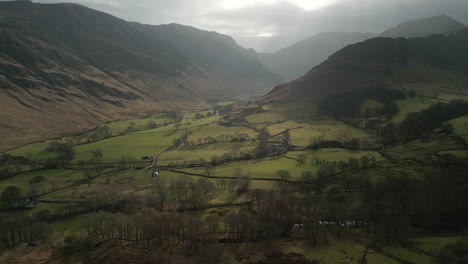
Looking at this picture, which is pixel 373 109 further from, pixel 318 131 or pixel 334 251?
pixel 334 251

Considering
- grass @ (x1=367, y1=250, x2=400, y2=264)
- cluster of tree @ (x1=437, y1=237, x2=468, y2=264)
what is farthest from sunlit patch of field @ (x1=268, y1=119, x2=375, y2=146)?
cluster of tree @ (x1=437, y1=237, x2=468, y2=264)

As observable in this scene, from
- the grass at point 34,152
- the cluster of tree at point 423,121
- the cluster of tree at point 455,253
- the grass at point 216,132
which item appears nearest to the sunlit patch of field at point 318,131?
the cluster of tree at point 423,121

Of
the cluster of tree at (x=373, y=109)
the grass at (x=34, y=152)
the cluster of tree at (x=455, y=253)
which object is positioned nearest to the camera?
the cluster of tree at (x=455, y=253)

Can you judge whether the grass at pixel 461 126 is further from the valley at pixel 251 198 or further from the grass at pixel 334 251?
the grass at pixel 334 251

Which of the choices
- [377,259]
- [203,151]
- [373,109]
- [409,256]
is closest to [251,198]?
[377,259]

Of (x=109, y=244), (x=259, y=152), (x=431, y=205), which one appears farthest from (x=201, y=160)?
(x=431, y=205)

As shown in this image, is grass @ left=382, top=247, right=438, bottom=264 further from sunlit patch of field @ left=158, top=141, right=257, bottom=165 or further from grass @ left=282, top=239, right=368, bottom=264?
sunlit patch of field @ left=158, top=141, right=257, bottom=165

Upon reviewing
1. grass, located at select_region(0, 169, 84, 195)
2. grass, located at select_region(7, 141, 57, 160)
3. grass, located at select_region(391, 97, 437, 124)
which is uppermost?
grass, located at select_region(391, 97, 437, 124)

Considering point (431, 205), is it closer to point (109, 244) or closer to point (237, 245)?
point (237, 245)
